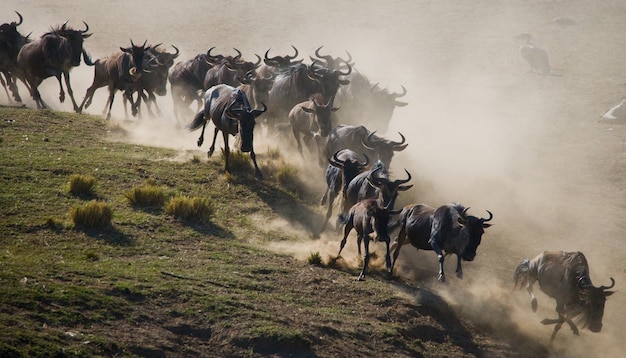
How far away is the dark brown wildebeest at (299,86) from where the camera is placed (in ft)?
73.1

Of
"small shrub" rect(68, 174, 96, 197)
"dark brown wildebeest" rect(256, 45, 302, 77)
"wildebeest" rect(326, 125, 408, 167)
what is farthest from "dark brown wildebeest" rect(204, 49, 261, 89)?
"small shrub" rect(68, 174, 96, 197)

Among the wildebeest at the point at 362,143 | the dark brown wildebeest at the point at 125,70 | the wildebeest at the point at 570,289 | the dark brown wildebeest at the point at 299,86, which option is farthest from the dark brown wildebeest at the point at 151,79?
the wildebeest at the point at 570,289

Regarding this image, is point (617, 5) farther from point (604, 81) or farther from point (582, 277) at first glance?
point (582, 277)

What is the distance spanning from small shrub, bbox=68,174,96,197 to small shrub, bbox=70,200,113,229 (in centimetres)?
170

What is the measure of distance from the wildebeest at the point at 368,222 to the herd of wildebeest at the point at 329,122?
0.06 feet

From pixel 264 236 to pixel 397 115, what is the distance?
18.7 meters

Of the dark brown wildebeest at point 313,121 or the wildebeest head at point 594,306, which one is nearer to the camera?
the wildebeest head at point 594,306

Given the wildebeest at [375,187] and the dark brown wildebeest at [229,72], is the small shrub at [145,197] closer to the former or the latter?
the wildebeest at [375,187]

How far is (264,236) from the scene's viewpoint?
53.5ft

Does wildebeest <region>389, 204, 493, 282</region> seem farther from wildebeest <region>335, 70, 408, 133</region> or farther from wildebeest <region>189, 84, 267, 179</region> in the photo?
wildebeest <region>335, 70, 408, 133</region>

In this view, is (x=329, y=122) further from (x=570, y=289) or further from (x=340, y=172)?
(x=570, y=289)

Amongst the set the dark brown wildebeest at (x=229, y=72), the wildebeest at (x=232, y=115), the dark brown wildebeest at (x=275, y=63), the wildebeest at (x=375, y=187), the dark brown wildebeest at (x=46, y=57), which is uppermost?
the dark brown wildebeest at (x=275, y=63)

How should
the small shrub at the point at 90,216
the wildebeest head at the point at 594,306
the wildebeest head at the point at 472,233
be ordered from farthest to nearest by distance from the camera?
the small shrub at the point at 90,216 → the wildebeest head at the point at 472,233 → the wildebeest head at the point at 594,306

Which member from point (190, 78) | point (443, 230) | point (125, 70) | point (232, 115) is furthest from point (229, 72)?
point (443, 230)
